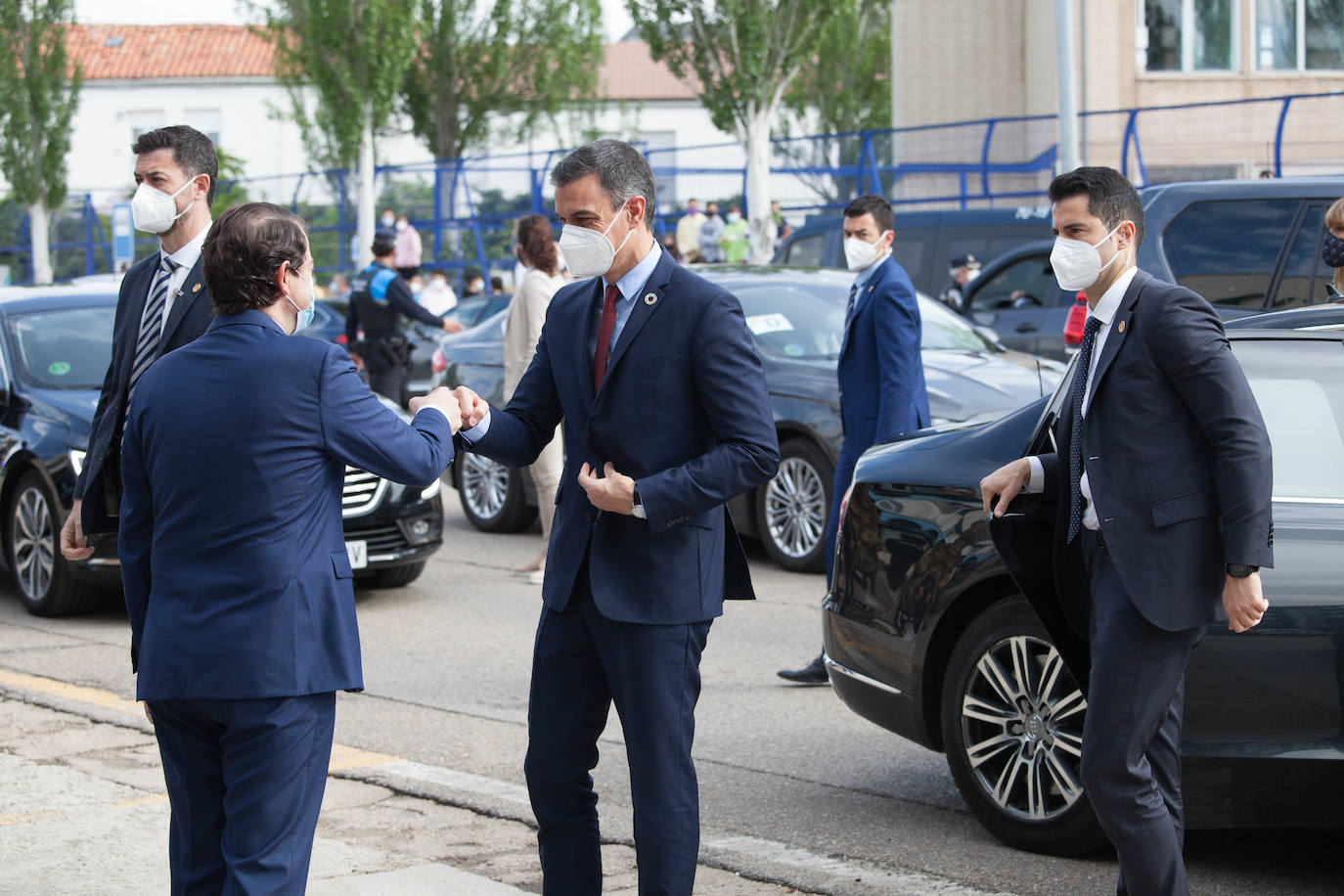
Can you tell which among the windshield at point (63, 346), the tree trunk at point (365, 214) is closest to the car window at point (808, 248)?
the windshield at point (63, 346)

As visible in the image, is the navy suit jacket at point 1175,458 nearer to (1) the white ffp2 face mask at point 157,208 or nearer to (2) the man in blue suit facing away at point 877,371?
(1) the white ffp2 face mask at point 157,208

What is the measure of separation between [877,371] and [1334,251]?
2.02 m

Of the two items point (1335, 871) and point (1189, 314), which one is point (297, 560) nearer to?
point (1189, 314)

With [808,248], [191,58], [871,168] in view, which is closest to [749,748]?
[808,248]

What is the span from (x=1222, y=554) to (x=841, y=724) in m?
3.06

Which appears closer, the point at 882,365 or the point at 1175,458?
the point at 1175,458

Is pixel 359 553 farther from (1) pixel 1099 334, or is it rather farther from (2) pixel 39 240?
(2) pixel 39 240

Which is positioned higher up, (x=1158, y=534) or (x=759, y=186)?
(x=759, y=186)

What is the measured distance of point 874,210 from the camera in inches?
299

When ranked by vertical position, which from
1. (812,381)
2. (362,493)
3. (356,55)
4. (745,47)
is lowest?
(362,493)

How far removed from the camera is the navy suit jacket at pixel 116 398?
15.1 feet

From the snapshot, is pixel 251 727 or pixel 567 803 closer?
pixel 251 727

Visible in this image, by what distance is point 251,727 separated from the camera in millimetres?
3426

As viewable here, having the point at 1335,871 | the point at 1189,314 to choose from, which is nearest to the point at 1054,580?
the point at 1189,314
